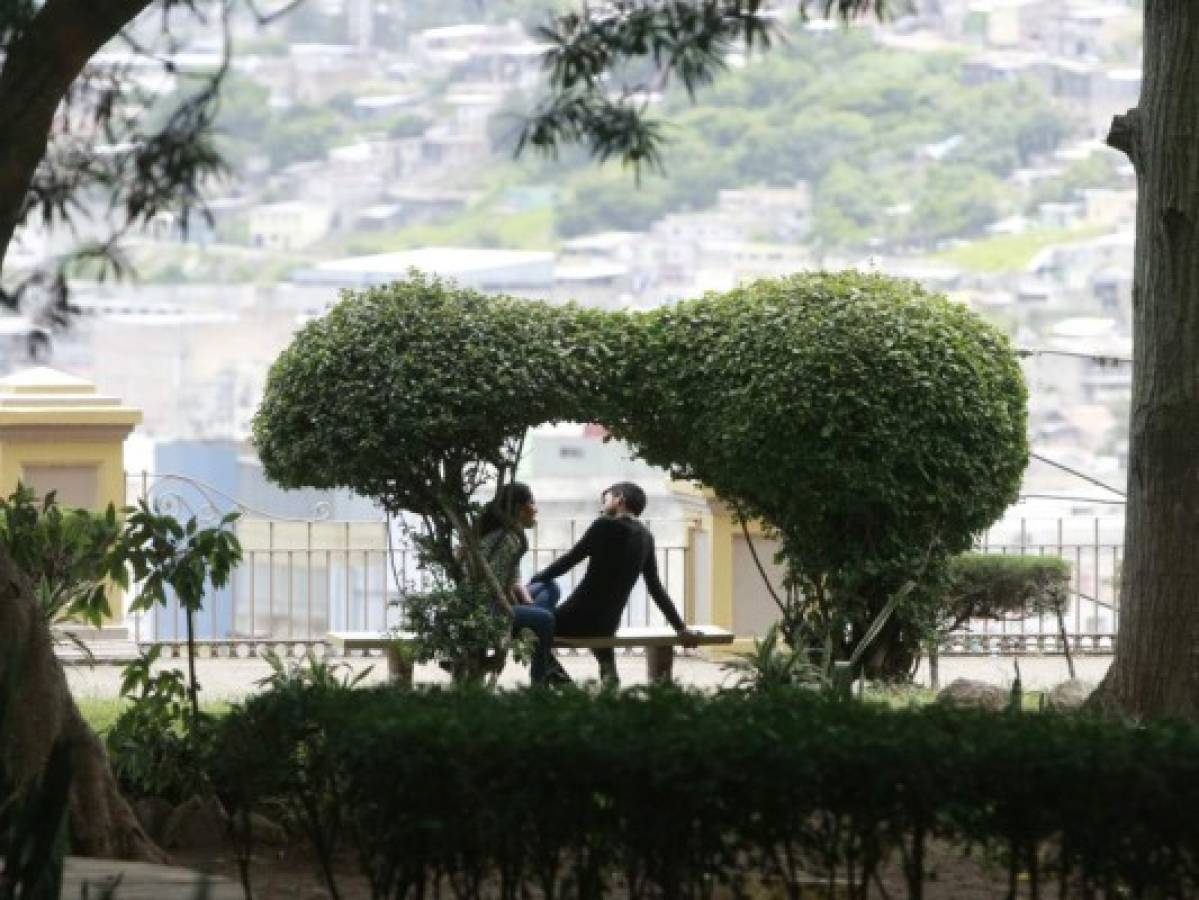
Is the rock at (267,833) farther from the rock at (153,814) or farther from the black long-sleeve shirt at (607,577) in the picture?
the black long-sleeve shirt at (607,577)

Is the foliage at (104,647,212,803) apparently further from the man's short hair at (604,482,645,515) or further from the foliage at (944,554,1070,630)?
the foliage at (944,554,1070,630)

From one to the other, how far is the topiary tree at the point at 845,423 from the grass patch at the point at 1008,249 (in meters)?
61.4

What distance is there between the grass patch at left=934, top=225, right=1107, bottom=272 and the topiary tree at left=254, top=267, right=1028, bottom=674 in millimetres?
61525

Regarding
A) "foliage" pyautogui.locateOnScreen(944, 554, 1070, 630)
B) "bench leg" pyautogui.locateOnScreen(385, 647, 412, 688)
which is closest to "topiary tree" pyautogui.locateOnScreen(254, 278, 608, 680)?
"bench leg" pyautogui.locateOnScreen(385, 647, 412, 688)

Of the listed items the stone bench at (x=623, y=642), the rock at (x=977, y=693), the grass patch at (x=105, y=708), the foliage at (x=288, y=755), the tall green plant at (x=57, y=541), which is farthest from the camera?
the stone bench at (x=623, y=642)

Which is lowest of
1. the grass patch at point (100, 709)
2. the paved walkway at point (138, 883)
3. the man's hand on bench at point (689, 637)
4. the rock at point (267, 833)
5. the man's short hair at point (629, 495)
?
the grass patch at point (100, 709)

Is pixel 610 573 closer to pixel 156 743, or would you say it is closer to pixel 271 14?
pixel 156 743

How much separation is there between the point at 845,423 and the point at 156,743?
551 cm

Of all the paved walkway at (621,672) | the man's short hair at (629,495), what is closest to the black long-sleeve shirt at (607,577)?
the man's short hair at (629,495)

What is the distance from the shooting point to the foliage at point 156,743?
8.46 m

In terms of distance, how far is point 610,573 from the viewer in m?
13.7

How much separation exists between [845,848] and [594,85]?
269 centimetres

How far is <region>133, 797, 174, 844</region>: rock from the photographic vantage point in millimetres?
8172

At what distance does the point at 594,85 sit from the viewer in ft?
24.4
